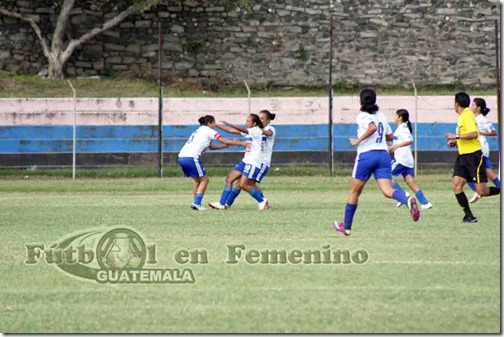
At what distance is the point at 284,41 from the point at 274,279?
3168 centimetres

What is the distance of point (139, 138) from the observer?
3375 centimetres

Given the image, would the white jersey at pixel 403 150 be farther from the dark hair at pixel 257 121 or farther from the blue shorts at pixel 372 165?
the blue shorts at pixel 372 165

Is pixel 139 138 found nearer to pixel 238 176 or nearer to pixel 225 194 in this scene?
pixel 238 176

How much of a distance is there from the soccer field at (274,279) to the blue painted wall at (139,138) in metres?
13.4

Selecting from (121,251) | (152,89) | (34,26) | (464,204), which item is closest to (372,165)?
(464,204)

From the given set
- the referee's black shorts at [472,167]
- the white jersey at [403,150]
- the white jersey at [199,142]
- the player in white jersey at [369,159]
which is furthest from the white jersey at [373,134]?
the white jersey at [199,142]

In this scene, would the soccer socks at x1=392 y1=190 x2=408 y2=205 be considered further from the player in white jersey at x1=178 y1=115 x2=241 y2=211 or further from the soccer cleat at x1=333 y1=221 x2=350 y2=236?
the player in white jersey at x1=178 y1=115 x2=241 y2=211

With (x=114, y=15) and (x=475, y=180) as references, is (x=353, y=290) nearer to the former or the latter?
(x=475, y=180)

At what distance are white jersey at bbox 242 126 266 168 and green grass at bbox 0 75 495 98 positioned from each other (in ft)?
53.6

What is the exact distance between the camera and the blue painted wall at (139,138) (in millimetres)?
33500

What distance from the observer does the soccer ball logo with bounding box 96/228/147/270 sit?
12.4 metres

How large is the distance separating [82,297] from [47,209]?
974 centimetres

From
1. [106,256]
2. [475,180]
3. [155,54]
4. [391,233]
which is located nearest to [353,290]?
[106,256]

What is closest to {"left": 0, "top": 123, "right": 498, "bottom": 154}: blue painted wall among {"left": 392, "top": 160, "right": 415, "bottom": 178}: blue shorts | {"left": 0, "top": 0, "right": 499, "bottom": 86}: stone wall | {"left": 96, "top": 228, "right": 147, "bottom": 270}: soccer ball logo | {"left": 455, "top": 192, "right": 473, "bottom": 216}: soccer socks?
{"left": 0, "top": 0, "right": 499, "bottom": 86}: stone wall
